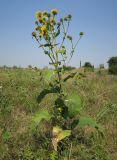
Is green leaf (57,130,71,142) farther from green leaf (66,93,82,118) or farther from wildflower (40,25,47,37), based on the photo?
wildflower (40,25,47,37)

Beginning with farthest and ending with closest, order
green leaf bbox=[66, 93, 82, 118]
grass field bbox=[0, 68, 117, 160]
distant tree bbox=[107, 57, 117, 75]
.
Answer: distant tree bbox=[107, 57, 117, 75], grass field bbox=[0, 68, 117, 160], green leaf bbox=[66, 93, 82, 118]

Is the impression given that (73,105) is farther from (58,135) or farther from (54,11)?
(54,11)

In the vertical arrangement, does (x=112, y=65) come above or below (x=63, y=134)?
above

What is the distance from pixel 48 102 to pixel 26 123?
1.32 m

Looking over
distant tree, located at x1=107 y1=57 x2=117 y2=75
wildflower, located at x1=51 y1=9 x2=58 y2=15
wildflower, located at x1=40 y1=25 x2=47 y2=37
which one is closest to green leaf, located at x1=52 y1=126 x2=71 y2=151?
wildflower, located at x1=40 y1=25 x2=47 y2=37

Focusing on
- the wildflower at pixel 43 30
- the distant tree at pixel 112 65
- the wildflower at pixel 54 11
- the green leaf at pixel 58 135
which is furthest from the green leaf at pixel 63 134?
the distant tree at pixel 112 65

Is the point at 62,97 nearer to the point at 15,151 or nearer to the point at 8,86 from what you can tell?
the point at 15,151

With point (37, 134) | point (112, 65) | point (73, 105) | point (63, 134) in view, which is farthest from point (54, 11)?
point (112, 65)

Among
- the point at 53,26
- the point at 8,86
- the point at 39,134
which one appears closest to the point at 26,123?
the point at 39,134

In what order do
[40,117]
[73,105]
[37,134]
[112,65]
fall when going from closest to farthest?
[73,105] < [40,117] < [37,134] < [112,65]

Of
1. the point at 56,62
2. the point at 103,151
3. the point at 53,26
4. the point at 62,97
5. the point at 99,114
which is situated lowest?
the point at 103,151

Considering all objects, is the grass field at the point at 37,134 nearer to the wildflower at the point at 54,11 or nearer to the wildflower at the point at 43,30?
the wildflower at the point at 43,30

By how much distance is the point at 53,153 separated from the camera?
12.4ft

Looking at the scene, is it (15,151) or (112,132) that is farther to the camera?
(112,132)
